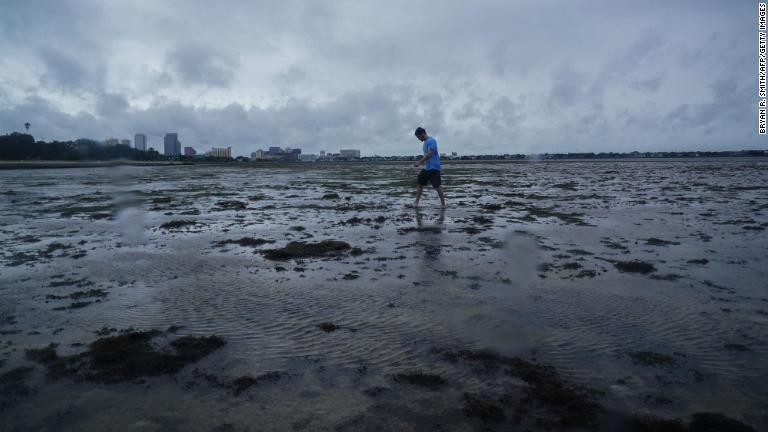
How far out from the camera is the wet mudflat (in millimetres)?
3201

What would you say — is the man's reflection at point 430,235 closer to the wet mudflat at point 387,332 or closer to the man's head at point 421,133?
the wet mudflat at point 387,332

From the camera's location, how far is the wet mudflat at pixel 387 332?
10.5 feet

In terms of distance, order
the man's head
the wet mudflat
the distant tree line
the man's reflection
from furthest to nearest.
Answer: the distant tree line < the man's head < the man's reflection < the wet mudflat

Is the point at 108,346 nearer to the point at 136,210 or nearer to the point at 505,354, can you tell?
the point at 505,354

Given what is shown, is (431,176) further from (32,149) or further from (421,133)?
(32,149)

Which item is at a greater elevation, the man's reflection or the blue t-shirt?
the blue t-shirt

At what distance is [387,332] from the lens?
15.2 ft

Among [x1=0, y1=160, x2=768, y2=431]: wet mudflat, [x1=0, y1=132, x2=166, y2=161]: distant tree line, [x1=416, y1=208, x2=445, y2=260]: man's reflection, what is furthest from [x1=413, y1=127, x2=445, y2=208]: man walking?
[x1=0, y1=132, x2=166, y2=161]: distant tree line

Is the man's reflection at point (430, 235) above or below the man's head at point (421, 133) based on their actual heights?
below

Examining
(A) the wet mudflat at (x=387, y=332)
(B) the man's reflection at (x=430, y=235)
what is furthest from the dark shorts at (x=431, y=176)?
(A) the wet mudflat at (x=387, y=332)

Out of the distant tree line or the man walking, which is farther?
the distant tree line

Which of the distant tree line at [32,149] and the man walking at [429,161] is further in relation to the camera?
the distant tree line at [32,149]

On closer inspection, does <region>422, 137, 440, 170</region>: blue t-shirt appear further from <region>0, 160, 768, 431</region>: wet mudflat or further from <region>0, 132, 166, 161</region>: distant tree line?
<region>0, 132, 166, 161</region>: distant tree line

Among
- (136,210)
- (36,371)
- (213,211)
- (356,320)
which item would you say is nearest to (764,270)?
(356,320)
